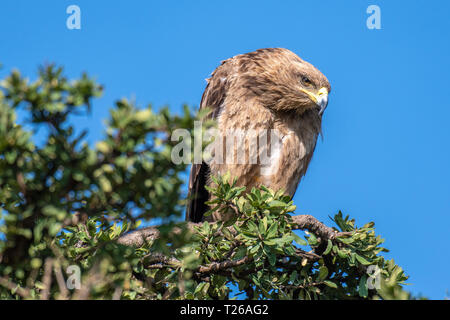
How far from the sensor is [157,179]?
98.0 inches

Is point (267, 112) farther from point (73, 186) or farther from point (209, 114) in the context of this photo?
point (73, 186)

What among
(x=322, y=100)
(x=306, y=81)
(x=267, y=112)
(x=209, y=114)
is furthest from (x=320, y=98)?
(x=209, y=114)

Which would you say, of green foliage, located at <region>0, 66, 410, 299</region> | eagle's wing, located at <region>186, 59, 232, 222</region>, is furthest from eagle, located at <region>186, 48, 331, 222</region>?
green foliage, located at <region>0, 66, 410, 299</region>

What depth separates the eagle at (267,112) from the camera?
6.30 meters

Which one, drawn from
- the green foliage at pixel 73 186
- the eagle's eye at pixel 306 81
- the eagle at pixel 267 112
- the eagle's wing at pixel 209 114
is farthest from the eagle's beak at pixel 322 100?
the green foliage at pixel 73 186

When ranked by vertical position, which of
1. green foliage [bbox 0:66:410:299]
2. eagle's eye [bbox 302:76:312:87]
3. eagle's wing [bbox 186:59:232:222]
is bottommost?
green foliage [bbox 0:66:410:299]

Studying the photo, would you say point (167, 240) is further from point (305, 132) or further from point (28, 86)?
point (305, 132)

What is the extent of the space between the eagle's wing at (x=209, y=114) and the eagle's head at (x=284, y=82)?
0.26 metres

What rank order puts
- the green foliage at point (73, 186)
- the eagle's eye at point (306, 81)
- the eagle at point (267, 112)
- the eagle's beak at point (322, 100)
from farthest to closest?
1. the eagle's eye at point (306, 81)
2. the eagle's beak at point (322, 100)
3. the eagle at point (267, 112)
4. the green foliage at point (73, 186)

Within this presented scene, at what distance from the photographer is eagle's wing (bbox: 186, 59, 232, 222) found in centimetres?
649

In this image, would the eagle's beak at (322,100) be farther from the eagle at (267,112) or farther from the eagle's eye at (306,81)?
the eagle's eye at (306,81)

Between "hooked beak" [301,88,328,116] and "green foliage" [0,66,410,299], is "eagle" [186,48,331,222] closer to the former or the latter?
"hooked beak" [301,88,328,116]

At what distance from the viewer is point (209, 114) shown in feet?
21.4

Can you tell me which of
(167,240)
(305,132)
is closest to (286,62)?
(305,132)
